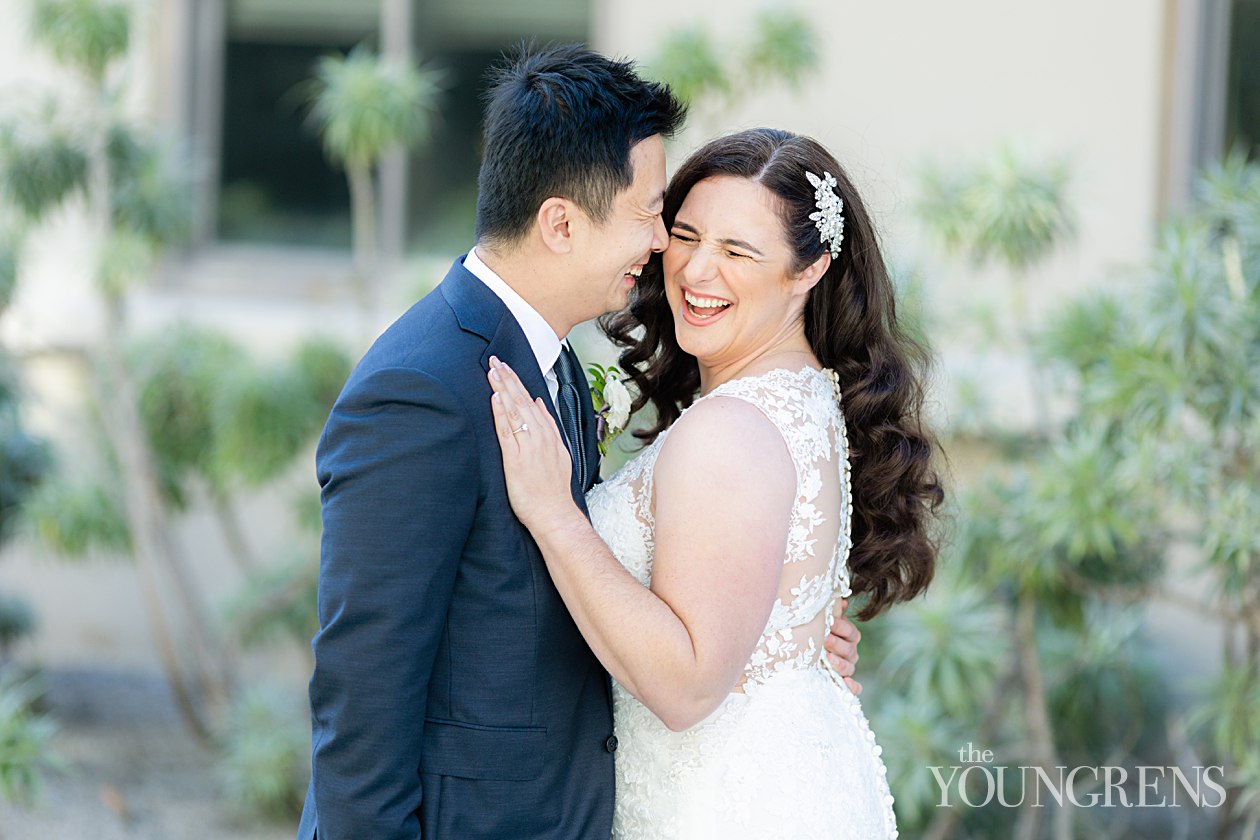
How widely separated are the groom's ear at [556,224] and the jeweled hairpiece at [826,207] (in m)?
0.47

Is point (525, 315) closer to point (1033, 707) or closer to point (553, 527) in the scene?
point (553, 527)

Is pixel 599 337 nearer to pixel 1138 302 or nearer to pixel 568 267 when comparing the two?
pixel 1138 302

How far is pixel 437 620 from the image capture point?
1839 mm

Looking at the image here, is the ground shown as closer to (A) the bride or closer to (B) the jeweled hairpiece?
(A) the bride

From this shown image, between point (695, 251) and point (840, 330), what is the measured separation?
34cm

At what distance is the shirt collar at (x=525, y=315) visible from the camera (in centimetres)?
205

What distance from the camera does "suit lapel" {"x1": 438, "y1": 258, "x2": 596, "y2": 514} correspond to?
1978 millimetres

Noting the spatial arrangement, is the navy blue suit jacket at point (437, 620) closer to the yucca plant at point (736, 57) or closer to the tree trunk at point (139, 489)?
the yucca plant at point (736, 57)

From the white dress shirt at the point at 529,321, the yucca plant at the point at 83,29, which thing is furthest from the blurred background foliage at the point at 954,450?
the white dress shirt at the point at 529,321

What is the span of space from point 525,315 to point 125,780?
3.67m

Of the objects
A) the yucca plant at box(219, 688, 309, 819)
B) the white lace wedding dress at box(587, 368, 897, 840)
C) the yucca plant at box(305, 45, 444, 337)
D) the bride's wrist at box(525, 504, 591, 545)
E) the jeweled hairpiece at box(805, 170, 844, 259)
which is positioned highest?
the yucca plant at box(305, 45, 444, 337)

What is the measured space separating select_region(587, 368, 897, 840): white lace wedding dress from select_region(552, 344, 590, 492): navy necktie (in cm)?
13

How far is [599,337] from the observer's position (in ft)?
14.2

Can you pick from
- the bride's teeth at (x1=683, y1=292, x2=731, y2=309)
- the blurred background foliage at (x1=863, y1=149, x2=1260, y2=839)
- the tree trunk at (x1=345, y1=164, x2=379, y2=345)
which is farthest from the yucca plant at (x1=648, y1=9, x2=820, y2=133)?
the bride's teeth at (x1=683, y1=292, x2=731, y2=309)
